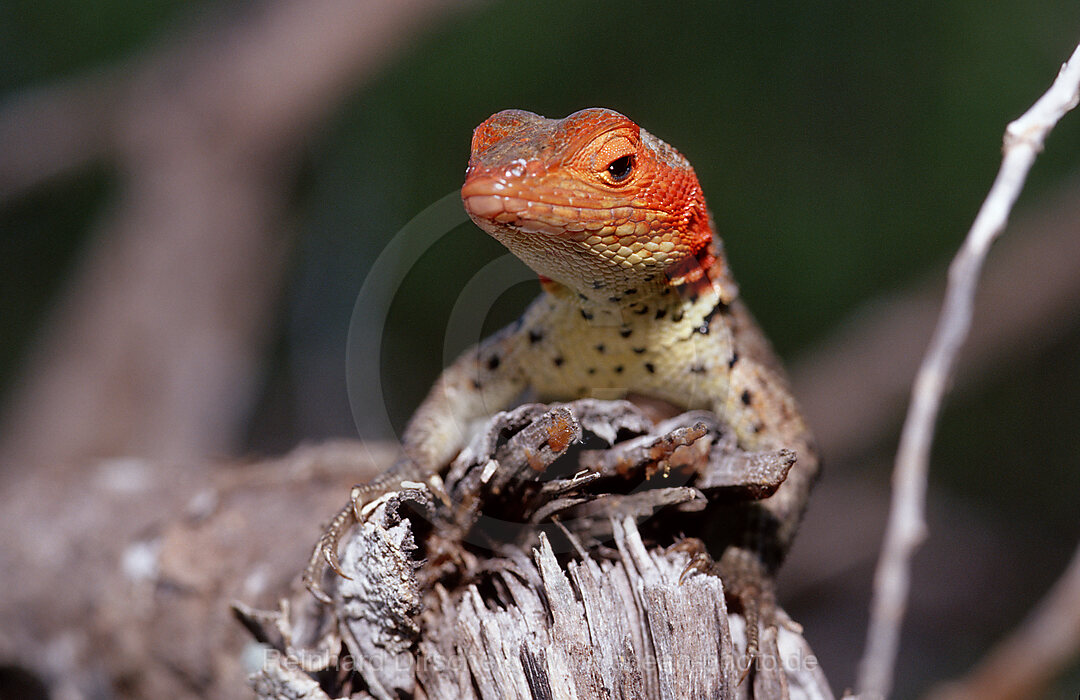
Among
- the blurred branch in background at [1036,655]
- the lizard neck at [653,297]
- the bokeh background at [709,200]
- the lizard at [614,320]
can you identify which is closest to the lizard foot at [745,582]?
the lizard at [614,320]

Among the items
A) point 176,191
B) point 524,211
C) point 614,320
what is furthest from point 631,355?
point 176,191

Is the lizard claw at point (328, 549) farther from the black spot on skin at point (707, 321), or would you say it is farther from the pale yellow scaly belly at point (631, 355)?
the black spot on skin at point (707, 321)

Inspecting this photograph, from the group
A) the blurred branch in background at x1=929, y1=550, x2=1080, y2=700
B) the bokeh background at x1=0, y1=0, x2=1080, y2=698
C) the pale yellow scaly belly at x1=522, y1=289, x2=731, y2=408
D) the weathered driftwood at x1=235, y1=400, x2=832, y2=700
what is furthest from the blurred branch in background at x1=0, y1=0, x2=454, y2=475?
the blurred branch in background at x1=929, y1=550, x2=1080, y2=700

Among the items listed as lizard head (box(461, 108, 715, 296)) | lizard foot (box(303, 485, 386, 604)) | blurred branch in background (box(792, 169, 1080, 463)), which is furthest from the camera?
blurred branch in background (box(792, 169, 1080, 463))

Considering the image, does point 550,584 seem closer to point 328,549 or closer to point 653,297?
point 328,549

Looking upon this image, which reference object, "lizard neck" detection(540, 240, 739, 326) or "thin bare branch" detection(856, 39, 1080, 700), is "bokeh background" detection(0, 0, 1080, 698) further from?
"thin bare branch" detection(856, 39, 1080, 700)

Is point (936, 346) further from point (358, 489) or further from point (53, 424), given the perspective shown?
point (53, 424)
